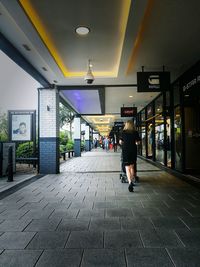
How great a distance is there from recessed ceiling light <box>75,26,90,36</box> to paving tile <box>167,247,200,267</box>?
419cm

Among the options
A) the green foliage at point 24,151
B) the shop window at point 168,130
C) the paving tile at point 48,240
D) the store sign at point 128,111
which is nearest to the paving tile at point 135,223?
the paving tile at point 48,240

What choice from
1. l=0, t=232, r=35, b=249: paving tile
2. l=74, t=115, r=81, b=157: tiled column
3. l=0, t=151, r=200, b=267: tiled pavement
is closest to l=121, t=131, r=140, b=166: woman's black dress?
l=0, t=151, r=200, b=267: tiled pavement

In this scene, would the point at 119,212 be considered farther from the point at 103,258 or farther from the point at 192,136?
the point at 192,136

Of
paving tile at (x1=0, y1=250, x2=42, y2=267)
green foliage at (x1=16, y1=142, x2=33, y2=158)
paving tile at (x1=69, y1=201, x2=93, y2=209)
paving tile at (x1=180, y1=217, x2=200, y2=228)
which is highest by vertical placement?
green foliage at (x1=16, y1=142, x2=33, y2=158)

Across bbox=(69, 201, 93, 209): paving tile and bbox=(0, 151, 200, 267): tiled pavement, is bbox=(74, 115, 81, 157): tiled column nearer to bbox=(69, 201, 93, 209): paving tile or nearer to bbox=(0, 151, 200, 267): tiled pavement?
bbox=(0, 151, 200, 267): tiled pavement

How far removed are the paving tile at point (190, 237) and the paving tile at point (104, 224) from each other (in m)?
0.79

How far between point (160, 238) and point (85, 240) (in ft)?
2.85

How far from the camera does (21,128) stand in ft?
30.9

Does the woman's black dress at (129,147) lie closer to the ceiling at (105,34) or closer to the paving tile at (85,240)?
the ceiling at (105,34)

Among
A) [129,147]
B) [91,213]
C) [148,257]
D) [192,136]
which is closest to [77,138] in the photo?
[192,136]

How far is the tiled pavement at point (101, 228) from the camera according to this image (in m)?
→ 2.62

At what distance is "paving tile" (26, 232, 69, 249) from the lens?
9.54 ft

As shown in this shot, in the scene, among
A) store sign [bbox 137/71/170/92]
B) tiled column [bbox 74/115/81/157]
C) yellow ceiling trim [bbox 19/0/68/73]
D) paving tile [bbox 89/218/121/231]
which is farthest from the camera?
tiled column [bbox 74/115/81/157]

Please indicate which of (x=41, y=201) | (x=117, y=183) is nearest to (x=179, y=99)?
(x=117, y=183)
